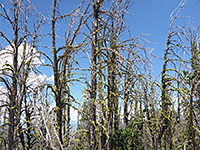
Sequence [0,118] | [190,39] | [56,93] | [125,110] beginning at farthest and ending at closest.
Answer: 1. [125,110]
2. [0,118]
3. [190,39]
4. [56,93]

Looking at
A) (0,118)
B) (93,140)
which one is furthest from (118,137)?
(93,140)

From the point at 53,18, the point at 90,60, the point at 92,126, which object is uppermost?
the point at 53,18

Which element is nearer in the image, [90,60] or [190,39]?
[90,60]

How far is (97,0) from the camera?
3.94m

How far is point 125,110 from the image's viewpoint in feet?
26.3

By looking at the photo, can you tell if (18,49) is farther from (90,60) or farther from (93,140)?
(93,140)

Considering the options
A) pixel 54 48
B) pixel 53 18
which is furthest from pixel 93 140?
pixel 53 18

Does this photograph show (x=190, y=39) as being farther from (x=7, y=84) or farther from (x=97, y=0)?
(x=7, y=84)

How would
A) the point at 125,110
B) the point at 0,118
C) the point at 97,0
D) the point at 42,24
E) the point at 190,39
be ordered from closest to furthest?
the point at 97,0
the point at 42,24
the point at 190,39
the point at 0,118
the point at 125,110

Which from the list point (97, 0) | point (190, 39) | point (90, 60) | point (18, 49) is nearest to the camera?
point (90, 60)

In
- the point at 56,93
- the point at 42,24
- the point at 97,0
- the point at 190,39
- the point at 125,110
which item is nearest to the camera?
the point at 56,93

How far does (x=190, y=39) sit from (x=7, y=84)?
597cm

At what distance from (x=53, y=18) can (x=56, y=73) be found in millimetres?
1041

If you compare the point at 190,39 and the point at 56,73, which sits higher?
the point at 190,39
